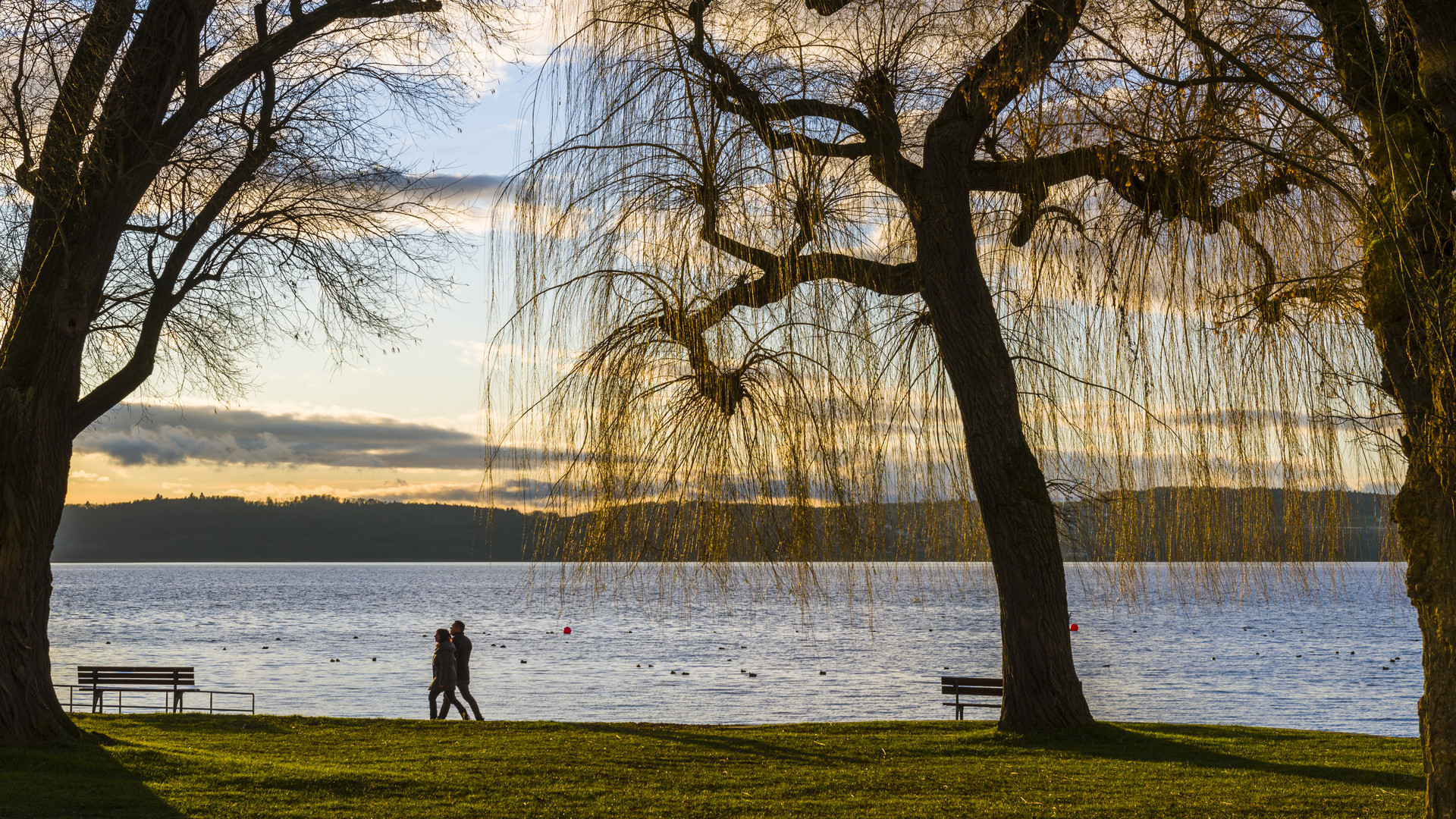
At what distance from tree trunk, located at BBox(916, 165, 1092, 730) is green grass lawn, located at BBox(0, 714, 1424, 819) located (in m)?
0.53

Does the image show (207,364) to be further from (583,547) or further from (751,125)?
(751,125)

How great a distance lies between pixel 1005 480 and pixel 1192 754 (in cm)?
323

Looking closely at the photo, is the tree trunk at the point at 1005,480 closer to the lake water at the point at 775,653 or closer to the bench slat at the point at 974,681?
the lake water at the point at 775,653

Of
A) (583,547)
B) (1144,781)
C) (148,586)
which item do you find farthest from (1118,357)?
(148,586)

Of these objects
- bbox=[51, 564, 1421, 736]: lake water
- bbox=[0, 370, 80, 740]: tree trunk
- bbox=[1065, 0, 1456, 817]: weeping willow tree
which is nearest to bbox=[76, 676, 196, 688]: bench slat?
bbox=[51, 564, 1421, 736]: lake water

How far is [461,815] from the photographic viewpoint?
7633mm

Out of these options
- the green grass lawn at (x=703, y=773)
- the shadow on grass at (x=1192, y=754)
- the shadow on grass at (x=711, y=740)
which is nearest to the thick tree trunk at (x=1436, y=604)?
the green grass lawn at (x=703, y=773)

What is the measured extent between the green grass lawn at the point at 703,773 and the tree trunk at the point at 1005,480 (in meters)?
0.53

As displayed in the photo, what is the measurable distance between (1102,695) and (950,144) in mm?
31852

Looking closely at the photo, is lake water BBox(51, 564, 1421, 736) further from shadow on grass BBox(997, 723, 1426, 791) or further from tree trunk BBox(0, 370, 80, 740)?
tree trunk BBox(0, 370, 80, 740)

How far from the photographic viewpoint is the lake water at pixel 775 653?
816cm

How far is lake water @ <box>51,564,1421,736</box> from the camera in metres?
8.16

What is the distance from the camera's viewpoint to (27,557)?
10391mm

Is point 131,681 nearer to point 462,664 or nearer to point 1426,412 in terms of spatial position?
point 462,664
